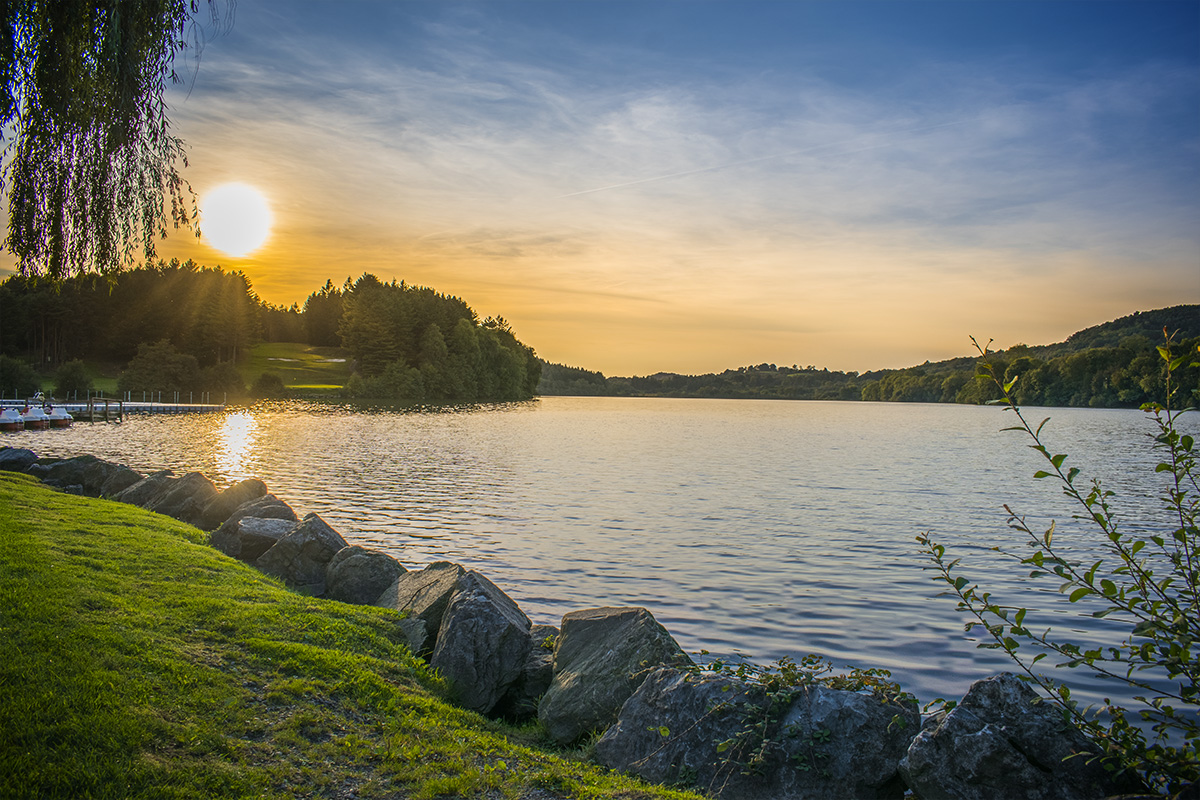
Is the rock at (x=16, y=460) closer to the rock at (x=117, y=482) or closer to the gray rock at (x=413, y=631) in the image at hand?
the rock at (x=117, y=482)

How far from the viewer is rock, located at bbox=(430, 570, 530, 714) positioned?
339 inches

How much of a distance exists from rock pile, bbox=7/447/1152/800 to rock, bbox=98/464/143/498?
49.3ft

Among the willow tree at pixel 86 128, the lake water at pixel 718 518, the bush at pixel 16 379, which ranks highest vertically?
the willow tree at pixel 86 128

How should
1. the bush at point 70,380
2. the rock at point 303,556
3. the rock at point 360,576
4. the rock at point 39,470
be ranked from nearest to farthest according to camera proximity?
the rock at point 360,576, the rock at point 303,556, the rock at point 39,470, the bush at point 70,380

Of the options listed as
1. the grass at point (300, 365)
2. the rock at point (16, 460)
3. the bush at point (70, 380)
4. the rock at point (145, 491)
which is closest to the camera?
the rock at point (145, 491)

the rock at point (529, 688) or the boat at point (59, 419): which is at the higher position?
the boat at point (59, 419)

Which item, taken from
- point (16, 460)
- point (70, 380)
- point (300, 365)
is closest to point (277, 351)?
point (300, 365)

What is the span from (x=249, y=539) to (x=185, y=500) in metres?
5.67

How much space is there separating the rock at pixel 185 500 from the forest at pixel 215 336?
84.4 meters

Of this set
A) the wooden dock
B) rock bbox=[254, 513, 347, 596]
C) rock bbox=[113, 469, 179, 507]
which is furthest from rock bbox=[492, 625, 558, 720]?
the wooden dock

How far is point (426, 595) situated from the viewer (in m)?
10.4

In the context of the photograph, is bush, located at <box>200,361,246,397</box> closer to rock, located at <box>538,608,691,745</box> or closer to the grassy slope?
the grassy slope

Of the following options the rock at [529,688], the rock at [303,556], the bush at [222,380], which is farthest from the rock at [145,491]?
the bush at [222,380]

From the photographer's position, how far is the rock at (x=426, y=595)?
9.84 metres
